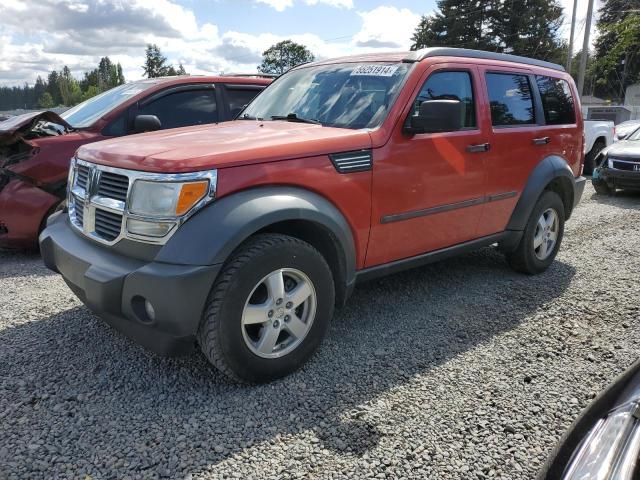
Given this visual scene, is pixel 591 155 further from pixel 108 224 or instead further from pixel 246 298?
pixel 108 224

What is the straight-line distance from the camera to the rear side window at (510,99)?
4.24m

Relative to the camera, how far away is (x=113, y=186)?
290cm

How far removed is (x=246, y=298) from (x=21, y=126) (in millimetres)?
3815

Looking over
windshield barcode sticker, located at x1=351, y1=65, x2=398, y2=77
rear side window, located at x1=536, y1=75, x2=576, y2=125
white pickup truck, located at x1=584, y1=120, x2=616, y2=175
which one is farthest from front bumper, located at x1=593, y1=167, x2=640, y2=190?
windshield barcode sticker, located at x1=351, y1=65, x2=398, y2=77

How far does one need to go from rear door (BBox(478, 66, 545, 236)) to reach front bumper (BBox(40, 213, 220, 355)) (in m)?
2.61

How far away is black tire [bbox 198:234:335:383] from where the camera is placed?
269cm

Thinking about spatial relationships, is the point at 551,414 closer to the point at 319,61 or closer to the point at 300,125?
the point at 300,125

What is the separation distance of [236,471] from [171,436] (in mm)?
424

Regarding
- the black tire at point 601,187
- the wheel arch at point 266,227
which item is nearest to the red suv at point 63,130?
the wheel arch at point 266,227

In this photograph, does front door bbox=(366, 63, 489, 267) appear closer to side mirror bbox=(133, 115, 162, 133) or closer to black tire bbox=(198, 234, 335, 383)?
black tire bbox=(198, 234, 335, 383)

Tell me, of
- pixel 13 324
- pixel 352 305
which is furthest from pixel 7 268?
pixel 352 305

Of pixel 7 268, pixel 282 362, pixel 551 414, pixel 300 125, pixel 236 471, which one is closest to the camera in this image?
pixel 236 471

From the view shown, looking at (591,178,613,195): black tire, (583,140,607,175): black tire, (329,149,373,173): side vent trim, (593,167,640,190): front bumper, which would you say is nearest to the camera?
(329,149,373,173): side vent trim

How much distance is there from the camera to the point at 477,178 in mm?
4062
